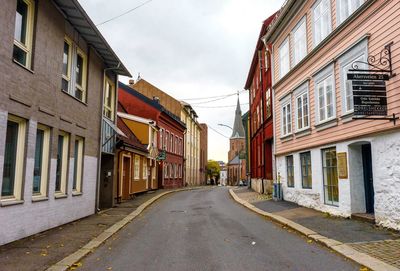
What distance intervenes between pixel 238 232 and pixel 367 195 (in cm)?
440

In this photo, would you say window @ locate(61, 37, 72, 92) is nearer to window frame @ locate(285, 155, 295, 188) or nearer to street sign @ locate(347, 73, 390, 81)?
street sign @ locate(347, 73, 390, 81)

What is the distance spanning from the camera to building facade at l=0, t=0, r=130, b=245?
8.18m

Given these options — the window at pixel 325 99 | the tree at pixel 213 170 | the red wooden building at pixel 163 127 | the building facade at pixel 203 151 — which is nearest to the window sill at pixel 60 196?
the window at pixel 325 99

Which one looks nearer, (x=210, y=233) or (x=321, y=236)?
(x=321, y=236)

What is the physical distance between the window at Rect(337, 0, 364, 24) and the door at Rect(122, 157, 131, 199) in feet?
40.9

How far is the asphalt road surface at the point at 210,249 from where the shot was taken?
6.57m

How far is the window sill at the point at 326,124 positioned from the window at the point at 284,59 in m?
4.78

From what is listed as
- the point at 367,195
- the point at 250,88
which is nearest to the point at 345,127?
the point at 367,195

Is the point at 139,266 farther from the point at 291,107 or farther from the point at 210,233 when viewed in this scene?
the point at 291,107

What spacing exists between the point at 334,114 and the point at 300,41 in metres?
4.72

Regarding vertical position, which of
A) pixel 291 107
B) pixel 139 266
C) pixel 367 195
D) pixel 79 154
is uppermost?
pixel 291 107

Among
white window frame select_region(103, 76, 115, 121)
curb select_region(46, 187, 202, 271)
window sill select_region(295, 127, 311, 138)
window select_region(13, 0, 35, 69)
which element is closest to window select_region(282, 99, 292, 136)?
window sill select_region(295, 127, 311, 138)

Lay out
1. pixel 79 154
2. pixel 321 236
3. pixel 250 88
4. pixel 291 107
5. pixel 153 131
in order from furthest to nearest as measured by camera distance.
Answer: pixel 250 88 → pixel 153 131 → pixel 291 107 → pixel 79 154 → pixel 321 236

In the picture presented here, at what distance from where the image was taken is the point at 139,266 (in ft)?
21.5
